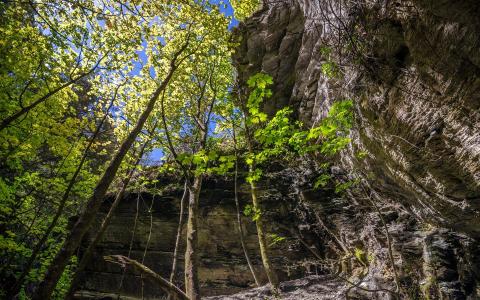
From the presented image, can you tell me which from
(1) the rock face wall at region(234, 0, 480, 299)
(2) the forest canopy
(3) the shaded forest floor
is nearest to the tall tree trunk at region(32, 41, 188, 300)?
(2) the forest canopy

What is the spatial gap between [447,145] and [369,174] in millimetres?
3579

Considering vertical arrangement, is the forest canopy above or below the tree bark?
above

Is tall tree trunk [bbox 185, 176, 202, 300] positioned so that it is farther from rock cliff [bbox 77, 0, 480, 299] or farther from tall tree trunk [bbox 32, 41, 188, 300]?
rock cliff [bbox 77, 0, 480, 299]

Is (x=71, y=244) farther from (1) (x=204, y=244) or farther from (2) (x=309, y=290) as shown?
(1) (x=204, y=244)

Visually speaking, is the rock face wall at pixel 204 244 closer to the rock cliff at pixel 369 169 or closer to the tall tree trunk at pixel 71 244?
the rock cliff at pixel 369 169

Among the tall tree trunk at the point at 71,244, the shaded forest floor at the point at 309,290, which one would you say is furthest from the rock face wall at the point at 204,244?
the tall tree trunk at the point at 71,244

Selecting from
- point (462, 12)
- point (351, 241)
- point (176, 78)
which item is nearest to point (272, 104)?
point (176, 78)

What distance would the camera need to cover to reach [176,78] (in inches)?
482

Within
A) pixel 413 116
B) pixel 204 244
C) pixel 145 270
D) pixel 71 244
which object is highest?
Answer: pixel 413 116

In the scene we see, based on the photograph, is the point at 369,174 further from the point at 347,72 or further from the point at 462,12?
the point at 462,12

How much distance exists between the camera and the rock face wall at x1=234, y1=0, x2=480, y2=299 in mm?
3787

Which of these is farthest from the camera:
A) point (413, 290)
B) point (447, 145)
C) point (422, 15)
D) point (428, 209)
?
point (413, 290)

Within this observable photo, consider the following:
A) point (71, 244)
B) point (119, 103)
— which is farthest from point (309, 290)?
point (119, 103)

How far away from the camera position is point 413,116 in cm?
487
